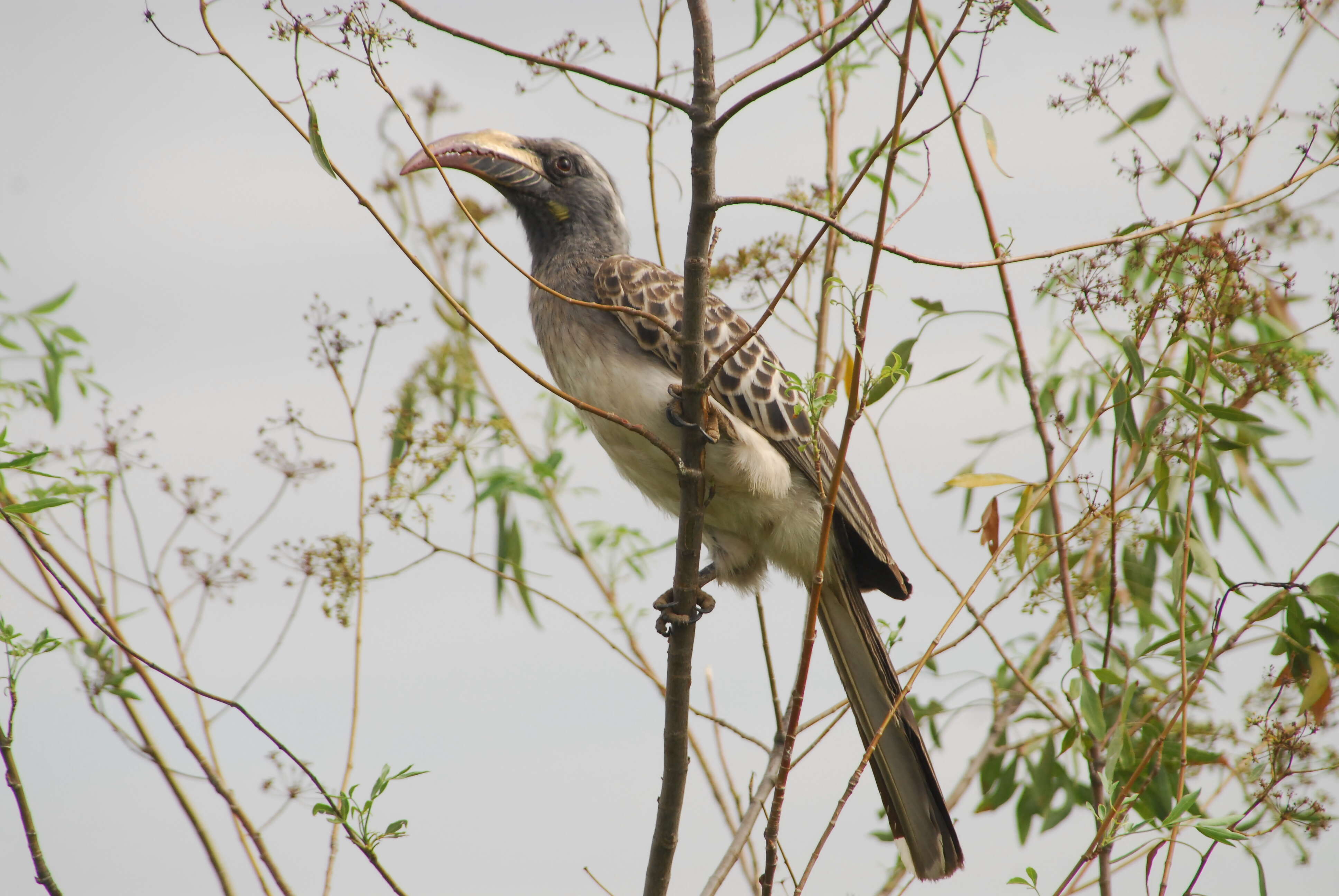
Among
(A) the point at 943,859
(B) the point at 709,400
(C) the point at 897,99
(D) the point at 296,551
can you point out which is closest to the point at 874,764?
(A) the point at 943,859

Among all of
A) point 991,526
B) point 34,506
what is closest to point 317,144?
point 34,506

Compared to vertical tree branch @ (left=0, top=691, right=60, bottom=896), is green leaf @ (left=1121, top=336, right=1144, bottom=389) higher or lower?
higher

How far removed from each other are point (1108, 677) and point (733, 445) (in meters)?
1.19

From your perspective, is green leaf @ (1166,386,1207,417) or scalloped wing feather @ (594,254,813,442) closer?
green leaf @ (1166,386,1207,417)

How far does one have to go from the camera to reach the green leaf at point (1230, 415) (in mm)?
2633

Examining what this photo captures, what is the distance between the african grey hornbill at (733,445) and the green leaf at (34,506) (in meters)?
1.42

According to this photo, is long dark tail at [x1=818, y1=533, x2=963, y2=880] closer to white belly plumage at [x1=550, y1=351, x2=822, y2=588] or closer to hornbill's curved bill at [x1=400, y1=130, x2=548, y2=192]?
white belly plumage at [x1=550, y1=351, x2=822, y2=588]

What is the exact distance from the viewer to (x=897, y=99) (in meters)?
1.87

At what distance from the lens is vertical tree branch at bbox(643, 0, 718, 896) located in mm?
1953

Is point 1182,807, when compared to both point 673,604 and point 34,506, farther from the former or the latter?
point 34,506

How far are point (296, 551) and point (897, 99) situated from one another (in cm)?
198

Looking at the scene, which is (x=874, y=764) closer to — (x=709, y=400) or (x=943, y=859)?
(x=943, y=859)

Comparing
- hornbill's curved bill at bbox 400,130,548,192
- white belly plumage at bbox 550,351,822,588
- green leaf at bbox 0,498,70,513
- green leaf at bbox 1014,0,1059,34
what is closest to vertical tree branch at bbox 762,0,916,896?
green leaf at bbox 1014,0,1059,34

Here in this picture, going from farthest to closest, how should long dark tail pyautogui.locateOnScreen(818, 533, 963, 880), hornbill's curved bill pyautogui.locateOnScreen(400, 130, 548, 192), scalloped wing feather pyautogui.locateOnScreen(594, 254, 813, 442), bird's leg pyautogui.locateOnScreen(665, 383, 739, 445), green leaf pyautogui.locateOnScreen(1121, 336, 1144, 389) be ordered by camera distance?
hornbill's curved bill pyautogui.locateOnScreen(400, 130, 548, 192) → scalloped wing feather pyautogui.locateOnScreen(594, 254, 813, 442) → long dark tail pyautogui.locateOnScreen(818, 533, 963, 880) → green leaf pyautogui.locateOnScreen(1121, 336, 1144, 389) → bird's leg pyautogui.locateOnScreen(665, 383, 739, 445)
